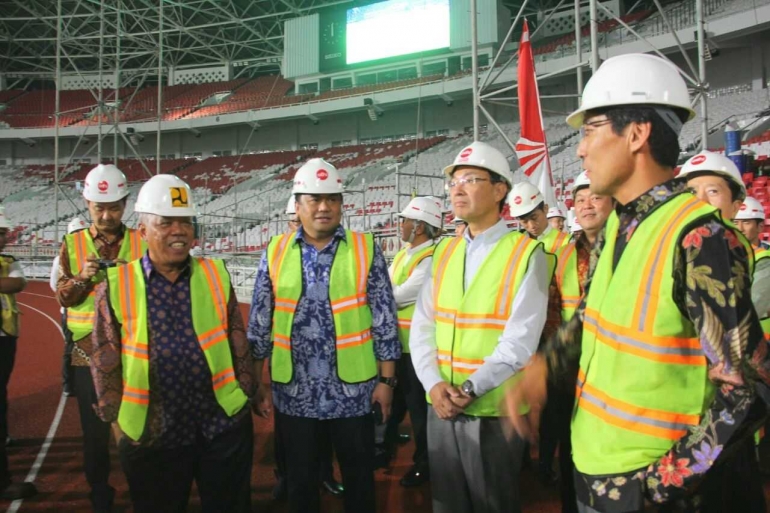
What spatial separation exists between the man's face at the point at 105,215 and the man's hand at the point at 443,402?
2274 mm

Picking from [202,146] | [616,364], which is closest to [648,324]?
[616,364]

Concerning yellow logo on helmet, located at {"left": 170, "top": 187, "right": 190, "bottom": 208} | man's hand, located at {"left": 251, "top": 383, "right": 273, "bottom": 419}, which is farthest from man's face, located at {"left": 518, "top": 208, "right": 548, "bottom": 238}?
yellow logo on helmet, located at {"left": 170, "top": 187, "right": 190, "bottom": 208}

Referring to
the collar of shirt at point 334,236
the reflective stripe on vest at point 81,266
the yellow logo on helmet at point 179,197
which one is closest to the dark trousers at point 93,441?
the reflective stripe on vest at point 81,266

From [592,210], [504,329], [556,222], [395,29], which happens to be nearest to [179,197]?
[504,329]

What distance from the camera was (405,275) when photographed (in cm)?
457

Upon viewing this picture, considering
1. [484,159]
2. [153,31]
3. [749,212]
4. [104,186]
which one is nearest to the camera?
[484,159]

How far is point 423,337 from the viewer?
262 centimetres

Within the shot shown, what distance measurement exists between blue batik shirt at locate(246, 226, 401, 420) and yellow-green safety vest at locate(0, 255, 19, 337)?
Answer: 235 centimetres

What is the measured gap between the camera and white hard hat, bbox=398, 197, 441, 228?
4.79 metres

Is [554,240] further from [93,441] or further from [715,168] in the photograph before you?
[93,441]

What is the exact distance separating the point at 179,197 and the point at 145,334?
2.11 ft

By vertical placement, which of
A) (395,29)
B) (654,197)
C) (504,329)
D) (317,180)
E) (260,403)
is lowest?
(260,403)

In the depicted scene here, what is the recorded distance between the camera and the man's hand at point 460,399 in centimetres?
229

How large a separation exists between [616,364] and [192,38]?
36.8 metres
